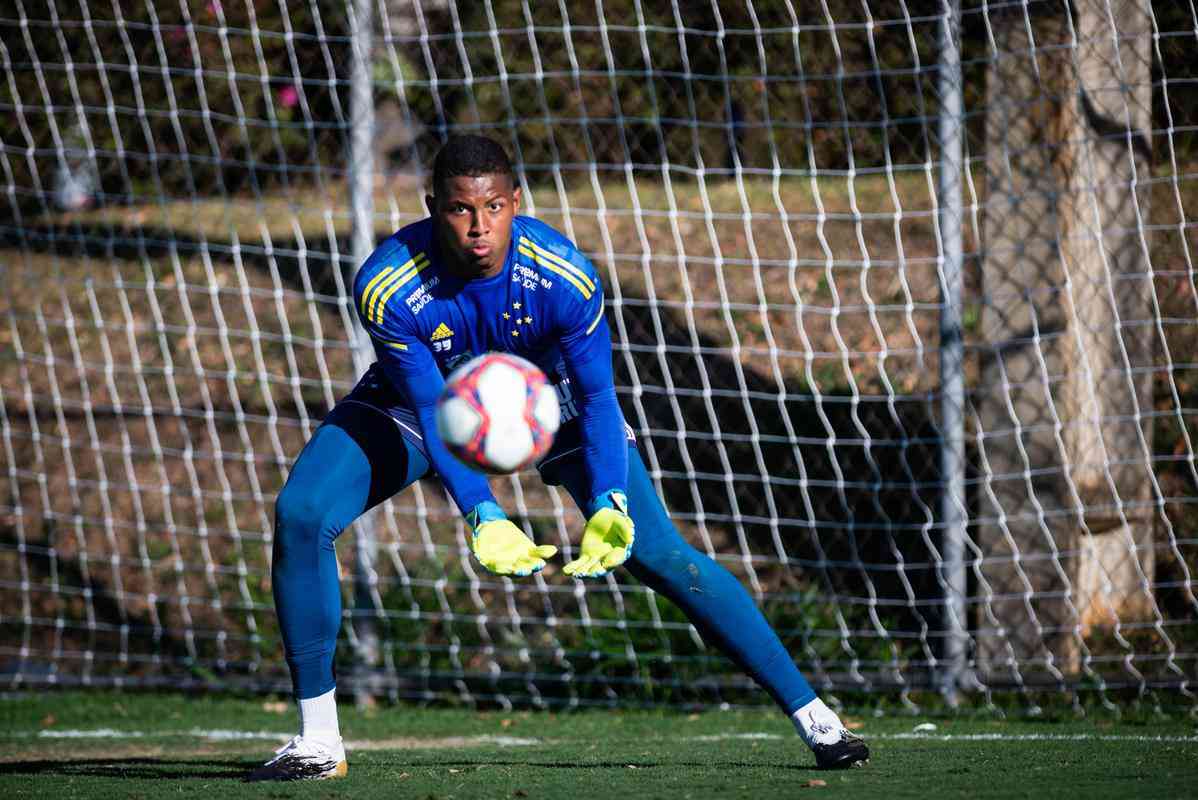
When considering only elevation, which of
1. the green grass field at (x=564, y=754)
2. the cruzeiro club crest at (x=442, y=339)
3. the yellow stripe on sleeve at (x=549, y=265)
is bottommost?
the green grass field at (x=564, y=754)

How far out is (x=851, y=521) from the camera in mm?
7285

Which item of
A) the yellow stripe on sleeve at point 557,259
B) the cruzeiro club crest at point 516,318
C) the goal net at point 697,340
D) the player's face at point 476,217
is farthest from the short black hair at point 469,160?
the goal net at point 697,340

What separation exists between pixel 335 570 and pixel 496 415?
0.97 m

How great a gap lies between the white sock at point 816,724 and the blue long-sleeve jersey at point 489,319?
885 mm

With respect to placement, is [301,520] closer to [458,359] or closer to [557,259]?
[458,359]

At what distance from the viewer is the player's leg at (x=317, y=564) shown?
4160mm

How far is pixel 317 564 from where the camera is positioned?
419 centimetres

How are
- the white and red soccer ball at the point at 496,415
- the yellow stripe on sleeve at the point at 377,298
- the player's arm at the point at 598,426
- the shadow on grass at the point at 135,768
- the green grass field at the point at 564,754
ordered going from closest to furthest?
1. the white and red soccer ball at the point at 496,415
2. the green grass field at the point at 564,754
3. the player's arm at the point at 598,426
4. the yellow stripe on sleeve at the point at 377,298
5. the shadow on grass at the point at 135,768

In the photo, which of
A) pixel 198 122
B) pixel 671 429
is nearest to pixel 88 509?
pixel 198 122

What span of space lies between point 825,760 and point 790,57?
4.62 m

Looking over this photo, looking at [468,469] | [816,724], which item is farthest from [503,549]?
[816,724]

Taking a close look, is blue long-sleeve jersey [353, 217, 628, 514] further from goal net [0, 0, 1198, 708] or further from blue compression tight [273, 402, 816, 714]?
goal net [0, 0, 1198, 708]

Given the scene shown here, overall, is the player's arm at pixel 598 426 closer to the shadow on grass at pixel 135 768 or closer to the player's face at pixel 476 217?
the player's face at pixel 476 217

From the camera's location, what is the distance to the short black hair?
389 centimetres
